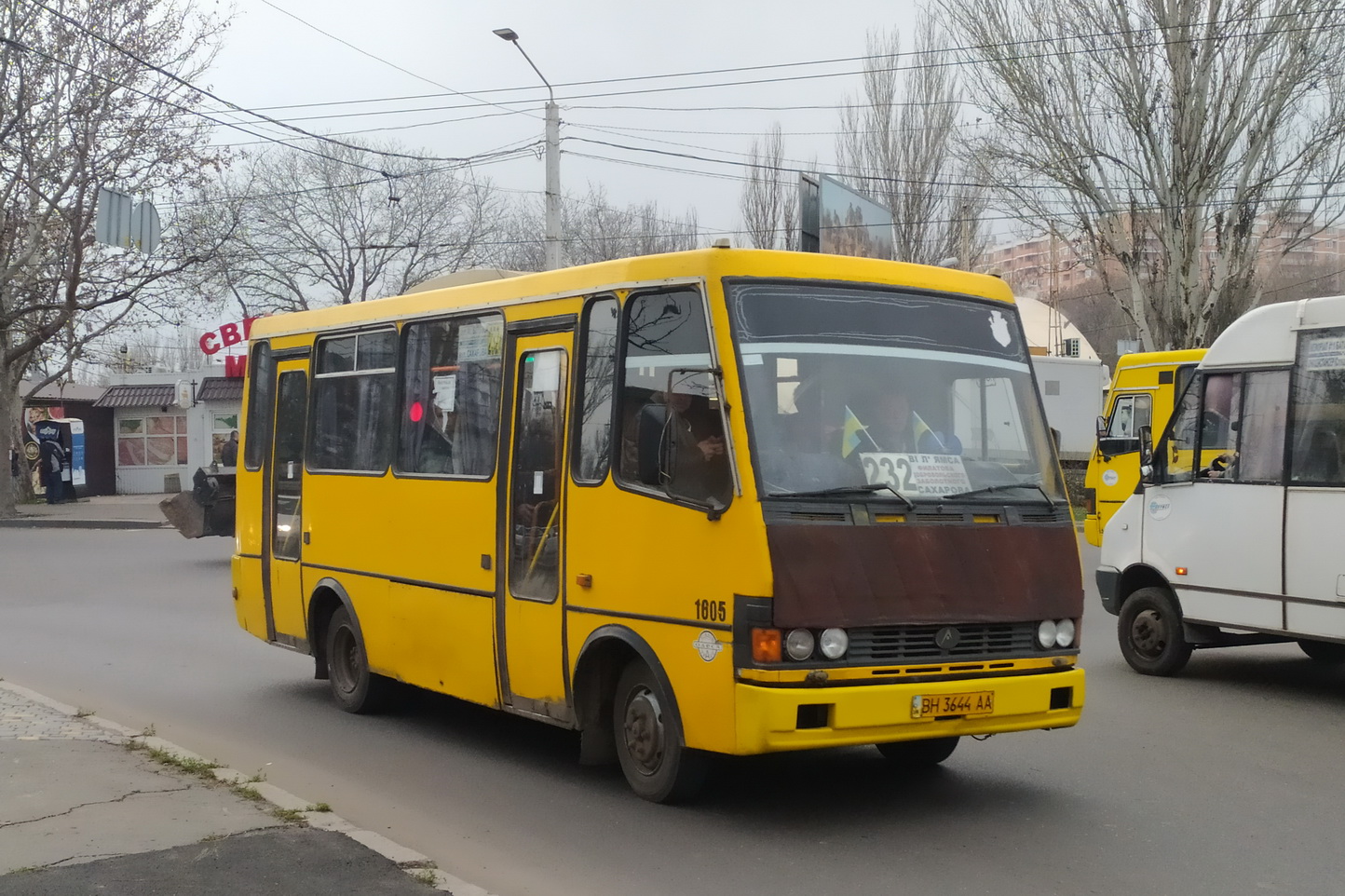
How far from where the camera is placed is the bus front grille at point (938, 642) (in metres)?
6.37

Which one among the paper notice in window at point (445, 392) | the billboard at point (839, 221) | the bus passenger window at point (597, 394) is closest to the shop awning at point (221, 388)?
the billboard at point (839, 221)

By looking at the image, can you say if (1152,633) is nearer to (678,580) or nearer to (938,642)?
(938,642)

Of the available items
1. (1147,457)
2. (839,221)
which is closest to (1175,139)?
(839,221)

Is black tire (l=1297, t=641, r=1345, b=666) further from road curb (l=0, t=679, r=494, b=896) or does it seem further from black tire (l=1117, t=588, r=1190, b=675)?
road curb (l=0, t=679, r=494, b=896)

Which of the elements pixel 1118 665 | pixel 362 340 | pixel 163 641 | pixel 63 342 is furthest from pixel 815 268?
pixel 63 342

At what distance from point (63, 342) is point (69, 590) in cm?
2243

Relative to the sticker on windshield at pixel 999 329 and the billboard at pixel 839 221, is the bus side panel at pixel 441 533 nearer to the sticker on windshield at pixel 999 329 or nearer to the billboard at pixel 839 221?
the sticker on windshield at pixel 999 329

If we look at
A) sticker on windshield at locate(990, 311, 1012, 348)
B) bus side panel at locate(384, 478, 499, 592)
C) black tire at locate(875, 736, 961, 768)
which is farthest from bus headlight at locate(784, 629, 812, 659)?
bus side panel at locate(384, 478, 499, 592)

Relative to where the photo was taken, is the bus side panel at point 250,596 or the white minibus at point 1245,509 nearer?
the white minibus at point 1245,509

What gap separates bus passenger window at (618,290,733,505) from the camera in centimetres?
652

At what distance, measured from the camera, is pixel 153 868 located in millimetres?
5586

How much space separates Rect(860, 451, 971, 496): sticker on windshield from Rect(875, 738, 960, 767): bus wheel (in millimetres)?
1685

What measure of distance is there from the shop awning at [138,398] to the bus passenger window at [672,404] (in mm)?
38804

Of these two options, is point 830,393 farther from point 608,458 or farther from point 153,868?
point 153,868
